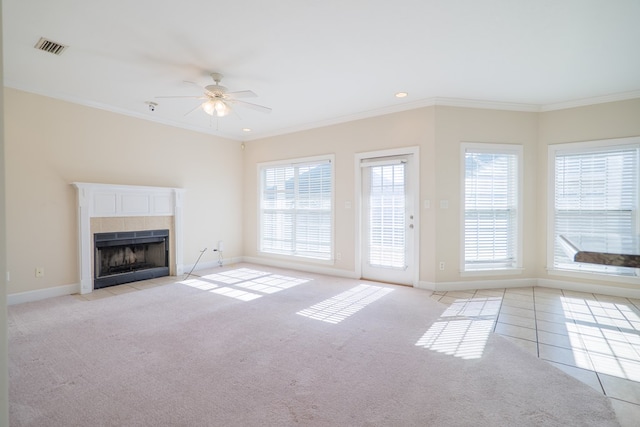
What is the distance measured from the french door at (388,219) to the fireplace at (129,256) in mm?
3408

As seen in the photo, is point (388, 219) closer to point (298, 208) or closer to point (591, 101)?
point (298, 208)

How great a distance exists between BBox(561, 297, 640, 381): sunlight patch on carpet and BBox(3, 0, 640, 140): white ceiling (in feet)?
8.86

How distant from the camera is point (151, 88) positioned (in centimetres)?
390

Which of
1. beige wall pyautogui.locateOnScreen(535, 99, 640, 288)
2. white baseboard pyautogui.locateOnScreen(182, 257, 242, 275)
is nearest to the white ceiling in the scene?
beige wall pyautogui.locateOnScreen(535, 99, 640, 288)

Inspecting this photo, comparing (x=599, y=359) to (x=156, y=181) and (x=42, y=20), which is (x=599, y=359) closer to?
(x=42, y=20)

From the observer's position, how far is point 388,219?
480 centimetres

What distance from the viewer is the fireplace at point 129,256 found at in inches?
176

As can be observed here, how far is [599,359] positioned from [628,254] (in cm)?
176

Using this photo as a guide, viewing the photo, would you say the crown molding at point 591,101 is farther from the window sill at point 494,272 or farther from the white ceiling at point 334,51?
the window sill at point 494,272

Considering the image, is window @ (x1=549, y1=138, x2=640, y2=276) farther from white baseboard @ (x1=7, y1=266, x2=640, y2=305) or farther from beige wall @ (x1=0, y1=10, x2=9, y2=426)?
beige wall @ (x1=0, y1=10, x2=9, y2=426)

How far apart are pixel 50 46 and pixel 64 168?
1.82 m

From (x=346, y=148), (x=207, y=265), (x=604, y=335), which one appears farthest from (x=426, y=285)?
(x=207, y=265)

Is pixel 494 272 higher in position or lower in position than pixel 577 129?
lower

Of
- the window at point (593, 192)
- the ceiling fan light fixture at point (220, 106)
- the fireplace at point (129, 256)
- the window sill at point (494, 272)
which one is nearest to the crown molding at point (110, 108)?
the fireplace at point (129, 256)
